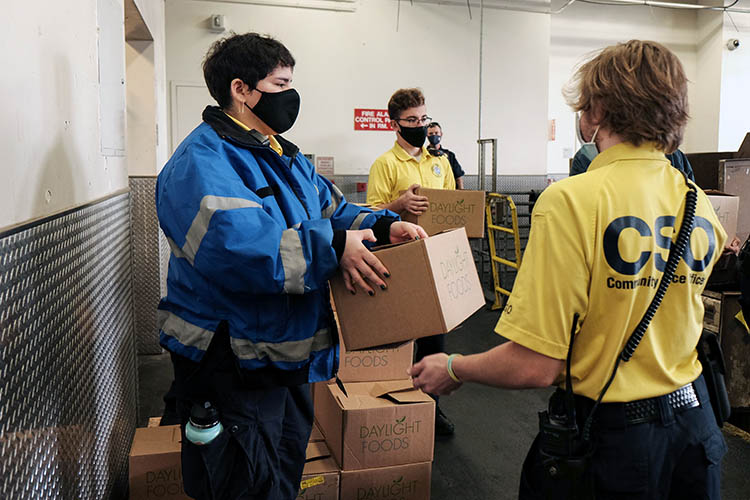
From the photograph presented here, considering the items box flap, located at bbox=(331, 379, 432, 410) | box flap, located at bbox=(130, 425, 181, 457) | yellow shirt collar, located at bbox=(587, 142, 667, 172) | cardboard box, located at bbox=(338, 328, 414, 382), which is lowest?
box flap, located at bbox=(130, 425, 181, 457)

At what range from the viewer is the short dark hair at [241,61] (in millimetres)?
1609

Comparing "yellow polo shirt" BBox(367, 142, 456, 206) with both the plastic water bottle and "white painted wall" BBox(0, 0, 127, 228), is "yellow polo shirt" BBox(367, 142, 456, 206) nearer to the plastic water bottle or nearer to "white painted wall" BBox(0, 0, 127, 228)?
"white painted wall" BBox(0, 0, 127, 228)

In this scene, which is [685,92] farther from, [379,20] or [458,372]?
[379,20]

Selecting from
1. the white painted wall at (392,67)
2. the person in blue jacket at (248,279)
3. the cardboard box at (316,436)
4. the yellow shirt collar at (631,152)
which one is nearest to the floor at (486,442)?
the cardboard box at (316,436)

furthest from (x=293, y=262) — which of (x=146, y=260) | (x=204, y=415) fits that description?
(x=146, y=260)

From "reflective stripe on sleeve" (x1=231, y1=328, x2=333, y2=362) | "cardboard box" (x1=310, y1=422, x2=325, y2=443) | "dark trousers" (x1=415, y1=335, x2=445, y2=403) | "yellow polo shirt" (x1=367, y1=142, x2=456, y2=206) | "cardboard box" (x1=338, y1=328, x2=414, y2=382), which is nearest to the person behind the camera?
"reflective stripe on sleeve" (x1=231, y1=328, x2=333, y2=362)

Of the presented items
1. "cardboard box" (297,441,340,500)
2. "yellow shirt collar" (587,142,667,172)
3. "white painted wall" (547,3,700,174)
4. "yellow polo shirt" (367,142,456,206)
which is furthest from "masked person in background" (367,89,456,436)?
"white painted wall" (547,3,700,174)

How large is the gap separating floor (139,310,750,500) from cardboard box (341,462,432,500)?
15 centimetres

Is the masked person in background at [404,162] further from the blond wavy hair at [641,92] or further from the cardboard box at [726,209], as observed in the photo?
the blond wavy hair at [641,92]

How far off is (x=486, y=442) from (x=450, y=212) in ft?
3.89

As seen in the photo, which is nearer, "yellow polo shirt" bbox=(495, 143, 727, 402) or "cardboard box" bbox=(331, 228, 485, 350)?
"yellow polo shirt" bbox=(495, 143, 727, 402)

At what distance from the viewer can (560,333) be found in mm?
1104

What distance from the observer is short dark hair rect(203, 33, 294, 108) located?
161cm

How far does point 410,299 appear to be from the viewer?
136 centimetres
